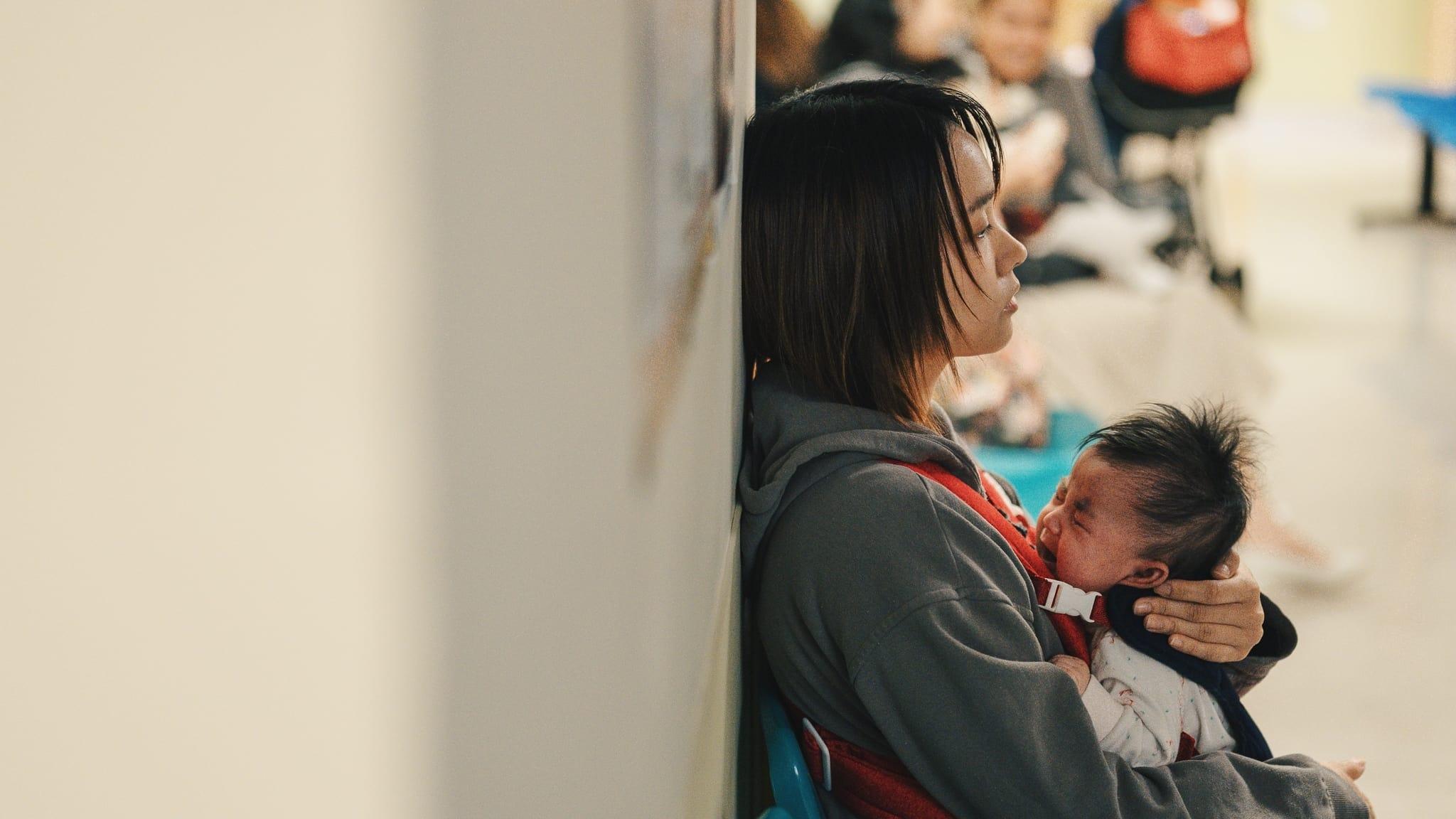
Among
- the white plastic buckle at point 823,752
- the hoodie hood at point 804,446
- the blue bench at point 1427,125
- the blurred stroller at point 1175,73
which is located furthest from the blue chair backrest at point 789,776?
the blue bench at point 1427,125

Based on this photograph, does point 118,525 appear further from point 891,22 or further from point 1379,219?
point 1379,219

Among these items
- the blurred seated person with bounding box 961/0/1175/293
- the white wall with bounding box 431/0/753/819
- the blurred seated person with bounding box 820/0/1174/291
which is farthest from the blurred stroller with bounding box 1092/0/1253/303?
the white wall with bounding box 431/0/753/819

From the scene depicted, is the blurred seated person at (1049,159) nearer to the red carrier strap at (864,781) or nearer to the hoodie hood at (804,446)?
the hoodie hood at (804,446)

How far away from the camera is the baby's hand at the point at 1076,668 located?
112cm

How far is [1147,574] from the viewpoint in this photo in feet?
4.20

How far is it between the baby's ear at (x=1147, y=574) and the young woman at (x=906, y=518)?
0.12 feet

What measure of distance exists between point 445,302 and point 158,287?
2.7 inches

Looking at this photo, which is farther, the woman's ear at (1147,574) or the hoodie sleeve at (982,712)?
the woman's ear at (1147,574)

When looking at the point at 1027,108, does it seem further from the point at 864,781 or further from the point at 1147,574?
the point at 864,781

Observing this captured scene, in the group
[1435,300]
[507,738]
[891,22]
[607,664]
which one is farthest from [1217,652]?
[1435,300]

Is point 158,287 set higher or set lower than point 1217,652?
higher

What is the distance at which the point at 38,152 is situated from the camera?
0.16m

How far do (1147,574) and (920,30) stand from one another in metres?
2.66

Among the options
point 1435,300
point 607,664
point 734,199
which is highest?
point 734,199
